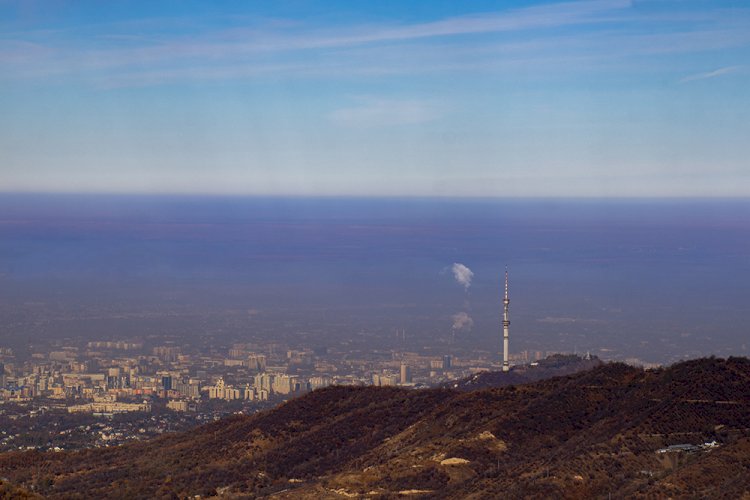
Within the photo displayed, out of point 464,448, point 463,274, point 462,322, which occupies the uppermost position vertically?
point 464,448

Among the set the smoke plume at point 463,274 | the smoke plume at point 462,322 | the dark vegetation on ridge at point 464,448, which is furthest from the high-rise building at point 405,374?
the smoke plume at point 463,274

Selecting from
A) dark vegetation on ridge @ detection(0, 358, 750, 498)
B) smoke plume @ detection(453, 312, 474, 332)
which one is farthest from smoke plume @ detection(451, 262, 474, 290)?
dark vegetation on ridge @ detection(0, 358, 750, 498)

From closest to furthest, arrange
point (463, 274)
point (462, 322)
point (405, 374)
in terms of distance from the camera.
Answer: point (405, 374)
point (462, 322)
point (463, 274)

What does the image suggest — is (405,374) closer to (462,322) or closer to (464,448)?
(462,322)

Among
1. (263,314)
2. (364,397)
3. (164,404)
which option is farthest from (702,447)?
(263,314)

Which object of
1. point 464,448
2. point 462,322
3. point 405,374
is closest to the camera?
point 464,448

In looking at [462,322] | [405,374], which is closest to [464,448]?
[405,374]
